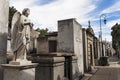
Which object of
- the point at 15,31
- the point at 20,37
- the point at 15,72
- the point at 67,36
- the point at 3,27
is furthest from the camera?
the point at 67,36

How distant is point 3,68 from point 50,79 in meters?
2.16

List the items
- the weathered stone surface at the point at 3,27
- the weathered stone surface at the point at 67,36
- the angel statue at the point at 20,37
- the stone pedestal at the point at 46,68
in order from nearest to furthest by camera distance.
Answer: the angel statue at the point at 20,37 < the weathered stone surface at the point at 3,27 < the stone pedestal at the point at 46,68 < the weathered stone surface at the point at 67,36

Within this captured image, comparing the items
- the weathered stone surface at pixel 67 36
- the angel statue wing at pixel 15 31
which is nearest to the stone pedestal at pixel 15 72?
the angel statue wing at pixel 15 31

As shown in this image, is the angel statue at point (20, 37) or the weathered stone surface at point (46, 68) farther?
the weathered stone surface at point (46, 68)

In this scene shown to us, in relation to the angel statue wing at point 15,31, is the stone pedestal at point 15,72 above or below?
below

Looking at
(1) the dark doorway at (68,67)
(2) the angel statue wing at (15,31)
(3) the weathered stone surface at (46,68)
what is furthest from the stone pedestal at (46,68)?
(1) the dark doorway at (68,67)

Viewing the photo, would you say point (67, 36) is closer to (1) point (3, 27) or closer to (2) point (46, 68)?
(2) point (46, 68)

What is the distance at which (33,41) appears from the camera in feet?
43.4

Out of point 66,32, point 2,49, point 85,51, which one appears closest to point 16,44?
point 2,49

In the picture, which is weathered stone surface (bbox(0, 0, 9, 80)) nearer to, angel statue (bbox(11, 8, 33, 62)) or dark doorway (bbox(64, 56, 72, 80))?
angel statue (bbox(11, 8, 33, 62))

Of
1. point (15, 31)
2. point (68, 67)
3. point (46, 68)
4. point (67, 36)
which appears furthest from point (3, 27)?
point (67, 36)

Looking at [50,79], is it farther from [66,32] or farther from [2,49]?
[66,32]

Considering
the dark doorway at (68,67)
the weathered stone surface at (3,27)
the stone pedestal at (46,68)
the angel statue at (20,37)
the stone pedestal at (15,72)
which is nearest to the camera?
the stone pedestal at (15,72)

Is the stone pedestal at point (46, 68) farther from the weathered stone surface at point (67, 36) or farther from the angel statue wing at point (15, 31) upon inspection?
the weathered stone surface at point (67, 36)
